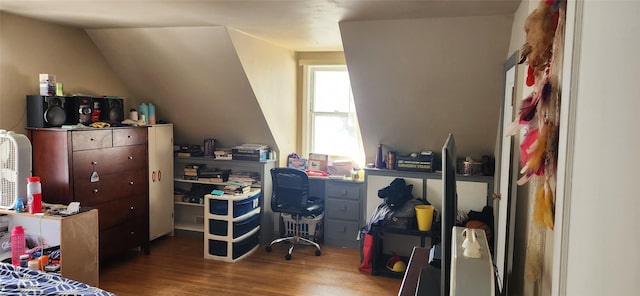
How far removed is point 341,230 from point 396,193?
0.98m

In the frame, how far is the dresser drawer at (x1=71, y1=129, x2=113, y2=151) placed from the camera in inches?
146

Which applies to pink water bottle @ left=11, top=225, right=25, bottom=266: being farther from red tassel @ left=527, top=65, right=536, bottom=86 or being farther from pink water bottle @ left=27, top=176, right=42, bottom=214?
red tassel @ left=527, top=65, right=536, bottom=86

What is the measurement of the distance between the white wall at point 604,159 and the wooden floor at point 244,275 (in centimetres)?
312

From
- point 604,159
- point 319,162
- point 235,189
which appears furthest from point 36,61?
point 604,159

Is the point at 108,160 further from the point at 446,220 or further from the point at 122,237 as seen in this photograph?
the point at 446,220

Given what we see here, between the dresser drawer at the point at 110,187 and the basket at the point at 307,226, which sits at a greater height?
the dresser drawer at the point at 110,187

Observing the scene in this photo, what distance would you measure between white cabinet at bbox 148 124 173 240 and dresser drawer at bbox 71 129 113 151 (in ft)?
2.06

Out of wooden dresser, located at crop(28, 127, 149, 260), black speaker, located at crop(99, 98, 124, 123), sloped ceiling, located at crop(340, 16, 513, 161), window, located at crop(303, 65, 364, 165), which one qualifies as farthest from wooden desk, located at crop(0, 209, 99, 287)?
window, located at crop(303, 65, 364, 165)

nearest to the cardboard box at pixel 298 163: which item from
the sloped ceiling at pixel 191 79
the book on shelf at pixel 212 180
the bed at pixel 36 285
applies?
the sloped ceiling at pixel 191 79

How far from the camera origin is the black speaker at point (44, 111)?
3.66 m

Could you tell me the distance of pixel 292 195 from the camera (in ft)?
15.2

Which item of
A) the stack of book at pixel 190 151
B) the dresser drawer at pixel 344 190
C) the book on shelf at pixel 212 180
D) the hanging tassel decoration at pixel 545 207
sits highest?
the hanging tassel decoration at pixel 545 207

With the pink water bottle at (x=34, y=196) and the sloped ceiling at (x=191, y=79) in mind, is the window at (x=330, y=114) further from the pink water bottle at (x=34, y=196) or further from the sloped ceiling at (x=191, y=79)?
the pink water bottle at (x=34, y=196)

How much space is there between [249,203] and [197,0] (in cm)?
242
